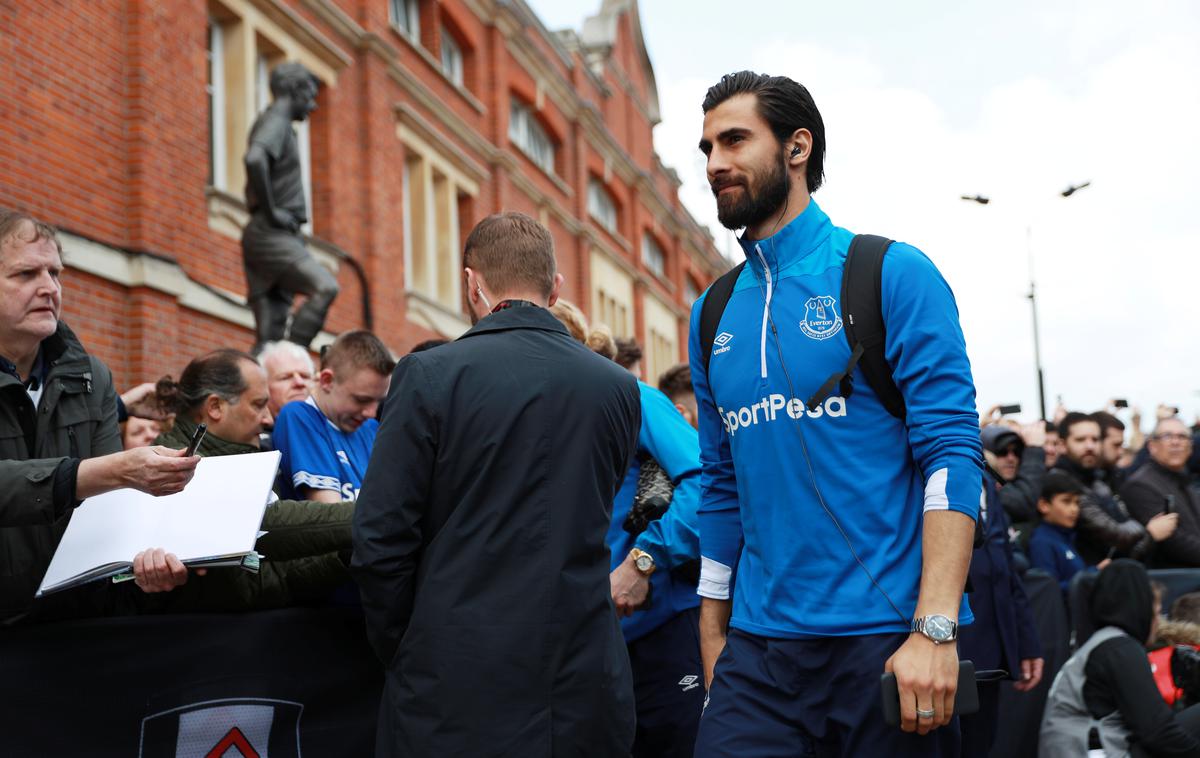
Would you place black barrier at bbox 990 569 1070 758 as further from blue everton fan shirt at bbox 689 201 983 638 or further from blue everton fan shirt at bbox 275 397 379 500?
blue everton fan shirt at bbox 689 201 983 638

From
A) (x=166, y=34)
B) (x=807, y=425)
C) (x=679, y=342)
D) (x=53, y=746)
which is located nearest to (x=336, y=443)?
(x=53, y=746)

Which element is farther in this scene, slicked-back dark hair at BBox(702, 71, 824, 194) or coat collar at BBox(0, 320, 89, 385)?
coat collar at BBox(0, 320, 89, 385)

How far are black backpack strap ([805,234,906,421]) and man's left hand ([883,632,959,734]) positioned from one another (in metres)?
0.57

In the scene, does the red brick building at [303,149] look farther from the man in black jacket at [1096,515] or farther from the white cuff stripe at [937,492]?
the white cuff stripe at [937,492]

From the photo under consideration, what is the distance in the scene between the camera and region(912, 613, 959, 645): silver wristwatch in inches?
103

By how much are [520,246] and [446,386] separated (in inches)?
20.2

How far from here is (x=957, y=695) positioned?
8.76ft

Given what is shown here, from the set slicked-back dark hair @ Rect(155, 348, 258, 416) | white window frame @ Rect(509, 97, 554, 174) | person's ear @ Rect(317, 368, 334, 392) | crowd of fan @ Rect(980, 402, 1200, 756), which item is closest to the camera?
slicked-back dark hair @ Rect(155, 348, 258, 416)

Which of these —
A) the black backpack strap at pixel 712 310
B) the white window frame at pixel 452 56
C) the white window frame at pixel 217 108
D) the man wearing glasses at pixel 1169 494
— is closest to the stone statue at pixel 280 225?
the white window frame at pixel 217 108

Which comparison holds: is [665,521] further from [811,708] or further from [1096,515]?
[1096,515]

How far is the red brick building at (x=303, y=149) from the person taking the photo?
10695 millimetres

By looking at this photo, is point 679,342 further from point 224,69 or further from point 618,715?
point 618,715

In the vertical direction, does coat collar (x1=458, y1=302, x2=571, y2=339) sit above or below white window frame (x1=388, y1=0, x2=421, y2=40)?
below

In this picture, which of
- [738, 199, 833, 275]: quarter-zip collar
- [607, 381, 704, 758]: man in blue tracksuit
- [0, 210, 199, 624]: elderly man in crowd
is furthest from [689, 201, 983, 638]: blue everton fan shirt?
[0, 210, 199, 624]: elderly man in crowd
